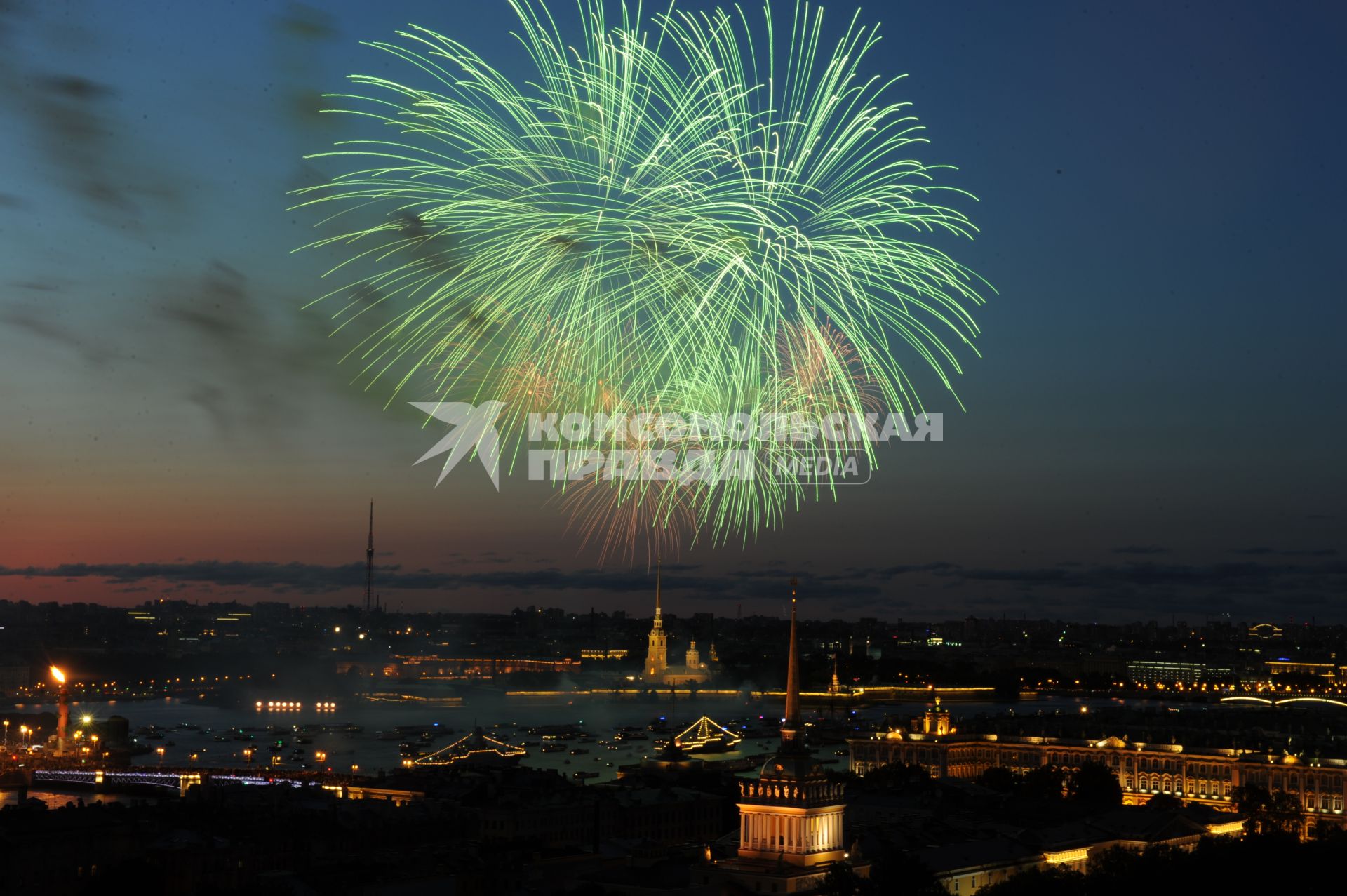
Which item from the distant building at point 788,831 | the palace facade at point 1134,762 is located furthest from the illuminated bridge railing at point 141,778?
the distant building at point 788,831

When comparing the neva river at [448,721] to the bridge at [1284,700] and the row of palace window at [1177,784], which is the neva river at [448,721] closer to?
the bridge at [1284,700]

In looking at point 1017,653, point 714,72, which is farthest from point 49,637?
point 714,72

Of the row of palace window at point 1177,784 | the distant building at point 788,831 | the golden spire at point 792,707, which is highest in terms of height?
the golden spire at point 792,707

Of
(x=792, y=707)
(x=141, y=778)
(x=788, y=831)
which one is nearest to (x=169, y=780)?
(x=141, y=778)

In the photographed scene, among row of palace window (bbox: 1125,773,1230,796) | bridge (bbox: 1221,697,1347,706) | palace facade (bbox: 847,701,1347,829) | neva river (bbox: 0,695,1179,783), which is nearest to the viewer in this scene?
palace facade (bbox: 847,701,1347,829)

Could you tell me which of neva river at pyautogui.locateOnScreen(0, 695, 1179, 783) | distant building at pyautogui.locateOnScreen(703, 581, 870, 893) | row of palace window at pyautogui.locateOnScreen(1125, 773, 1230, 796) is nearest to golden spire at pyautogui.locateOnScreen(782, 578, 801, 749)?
distant building at pyautogui.locateOnScreen(703, 581, 870, 893)

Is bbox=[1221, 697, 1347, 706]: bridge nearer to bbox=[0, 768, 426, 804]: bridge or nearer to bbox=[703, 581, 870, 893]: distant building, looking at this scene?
bbox=[0, 768, 426, 804]: bridge

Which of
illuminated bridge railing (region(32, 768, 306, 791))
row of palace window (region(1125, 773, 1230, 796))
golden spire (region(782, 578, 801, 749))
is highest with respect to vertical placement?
golden spire (region(782, 578, 801, 749))

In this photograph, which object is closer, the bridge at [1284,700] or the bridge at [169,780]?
the bridge at [169,780]

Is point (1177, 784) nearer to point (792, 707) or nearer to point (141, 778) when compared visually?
point (792, 707)

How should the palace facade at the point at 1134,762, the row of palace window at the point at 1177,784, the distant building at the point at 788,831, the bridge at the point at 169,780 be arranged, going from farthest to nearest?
the row of palace window at the point at 1177,784 < the bridge at the point at 169,780 < the palace facade at the point at 1134,762 < the distant building at the point at 788,831

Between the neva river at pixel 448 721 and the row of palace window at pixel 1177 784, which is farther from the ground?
the row of palace window at pixel 1177 784
